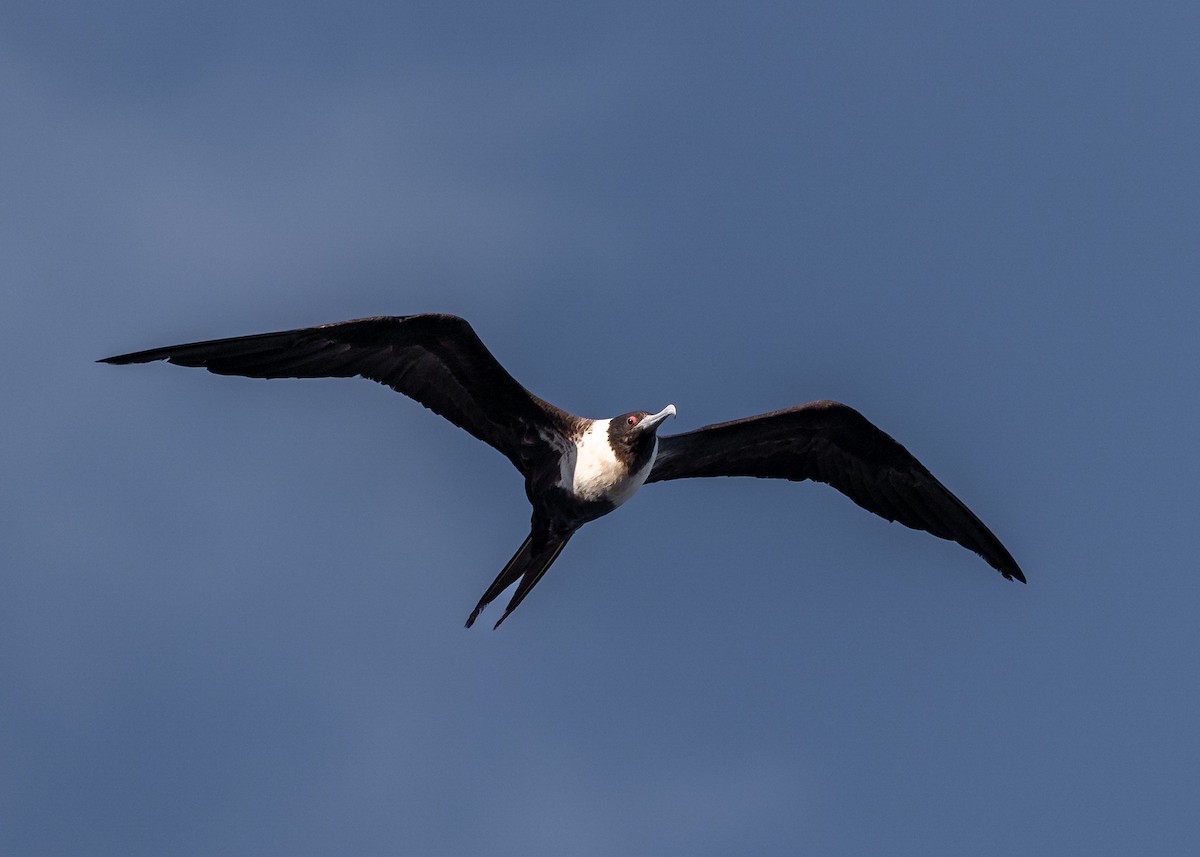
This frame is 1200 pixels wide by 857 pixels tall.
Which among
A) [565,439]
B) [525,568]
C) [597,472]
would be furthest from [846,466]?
[525,568]

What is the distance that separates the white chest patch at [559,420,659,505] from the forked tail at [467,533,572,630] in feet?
2.02

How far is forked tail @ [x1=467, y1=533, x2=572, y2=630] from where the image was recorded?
12016 millimetres

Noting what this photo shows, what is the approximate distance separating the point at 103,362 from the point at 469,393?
2.70m

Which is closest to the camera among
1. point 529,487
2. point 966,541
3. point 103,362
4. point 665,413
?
point 103,362

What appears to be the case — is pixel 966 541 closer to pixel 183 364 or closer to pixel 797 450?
pixel 797 450

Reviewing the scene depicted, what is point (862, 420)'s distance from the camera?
483 inches

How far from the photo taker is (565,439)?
11.8 m

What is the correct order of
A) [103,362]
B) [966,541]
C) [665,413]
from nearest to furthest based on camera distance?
1. [103,362]
2. [665,413]
3. [966,541]

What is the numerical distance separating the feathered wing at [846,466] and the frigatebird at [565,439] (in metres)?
0.01

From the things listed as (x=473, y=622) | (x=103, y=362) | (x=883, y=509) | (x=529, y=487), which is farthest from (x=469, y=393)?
(x=883, y=509)

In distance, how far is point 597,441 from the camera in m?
11.6

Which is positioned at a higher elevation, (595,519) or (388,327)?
(388,327)

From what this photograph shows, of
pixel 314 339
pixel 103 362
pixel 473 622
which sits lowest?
pixel 473 622

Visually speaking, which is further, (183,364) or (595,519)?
(595,519)
